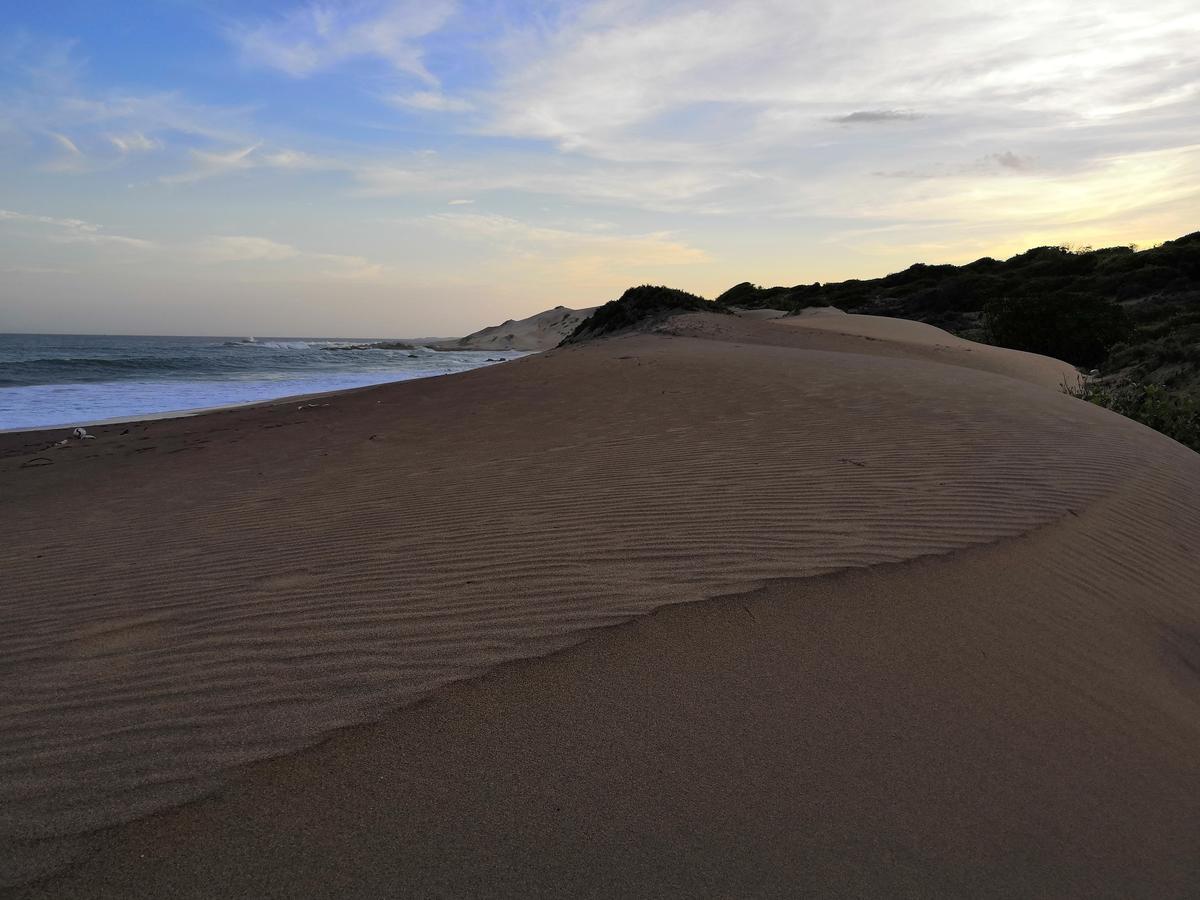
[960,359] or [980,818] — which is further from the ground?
[960,359]

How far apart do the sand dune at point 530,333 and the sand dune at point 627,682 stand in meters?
63.6

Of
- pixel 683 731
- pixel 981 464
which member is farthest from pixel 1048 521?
pixel 683 731

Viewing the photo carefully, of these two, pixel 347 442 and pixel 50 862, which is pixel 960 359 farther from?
pixel 50 862

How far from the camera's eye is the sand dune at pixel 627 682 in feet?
7.36

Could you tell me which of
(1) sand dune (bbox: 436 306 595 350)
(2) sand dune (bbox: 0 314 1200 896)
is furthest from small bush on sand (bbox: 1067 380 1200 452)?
(1) sand dune (bbox: 436 306 595 350)

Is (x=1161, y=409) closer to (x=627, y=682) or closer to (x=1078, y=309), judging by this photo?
(x=627, y=682)

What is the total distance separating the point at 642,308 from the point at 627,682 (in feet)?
79.3

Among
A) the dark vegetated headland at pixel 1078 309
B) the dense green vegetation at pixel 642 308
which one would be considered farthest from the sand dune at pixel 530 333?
the dense green vegetation at pixel 642 308

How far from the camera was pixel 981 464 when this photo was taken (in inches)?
253

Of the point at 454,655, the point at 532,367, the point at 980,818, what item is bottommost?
the point at 980,818

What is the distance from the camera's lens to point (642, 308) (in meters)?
26.5

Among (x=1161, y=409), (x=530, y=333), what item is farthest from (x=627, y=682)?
(x=530, y=333)

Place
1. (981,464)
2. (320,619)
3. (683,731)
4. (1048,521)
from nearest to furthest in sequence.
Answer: (683,731)
(320,619)
(1048,521)
(981,464)

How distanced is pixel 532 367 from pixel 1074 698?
12894 millimetres
